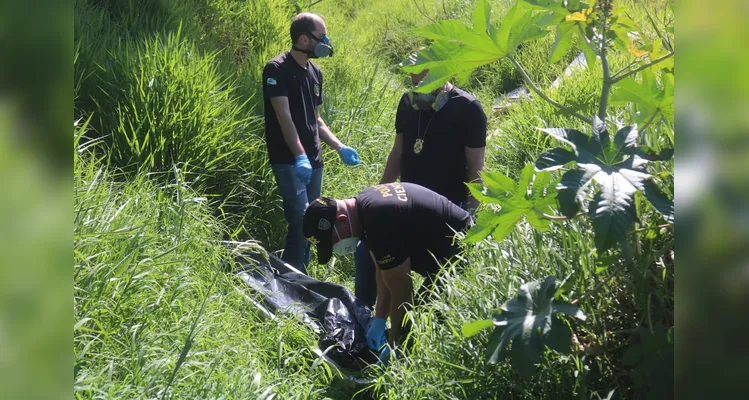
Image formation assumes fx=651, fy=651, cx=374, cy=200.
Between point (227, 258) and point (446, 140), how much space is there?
1439mm

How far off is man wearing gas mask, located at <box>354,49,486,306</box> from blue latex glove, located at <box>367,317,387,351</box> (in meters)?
0.59

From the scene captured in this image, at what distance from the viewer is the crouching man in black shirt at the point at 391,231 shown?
316 centimetres

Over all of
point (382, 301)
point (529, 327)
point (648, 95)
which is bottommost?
point (382, 301)

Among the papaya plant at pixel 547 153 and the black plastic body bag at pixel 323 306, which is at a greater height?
the papaya plant at pixel 547 153

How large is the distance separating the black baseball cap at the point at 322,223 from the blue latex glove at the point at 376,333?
43cm

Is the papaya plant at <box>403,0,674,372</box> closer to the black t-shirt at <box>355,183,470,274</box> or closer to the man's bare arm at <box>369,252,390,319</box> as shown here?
the black t-shirt at <box>355,183,470,274</box>

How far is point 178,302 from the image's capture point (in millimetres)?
2816

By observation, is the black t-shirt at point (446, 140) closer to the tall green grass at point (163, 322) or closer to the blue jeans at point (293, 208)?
the blue jeans at point (293, 208)

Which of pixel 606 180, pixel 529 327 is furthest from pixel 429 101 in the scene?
pixel 606 180

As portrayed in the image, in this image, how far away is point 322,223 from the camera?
3195 millimetres

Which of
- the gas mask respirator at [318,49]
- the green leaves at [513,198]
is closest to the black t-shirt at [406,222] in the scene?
the green leaves at [513,198]

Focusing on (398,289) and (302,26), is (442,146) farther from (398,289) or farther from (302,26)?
(302,26)

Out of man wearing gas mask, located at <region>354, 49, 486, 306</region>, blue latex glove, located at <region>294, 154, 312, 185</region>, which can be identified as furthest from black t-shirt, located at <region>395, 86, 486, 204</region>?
blue latex glove, located at <region>294, 154, 312, 185</region>
